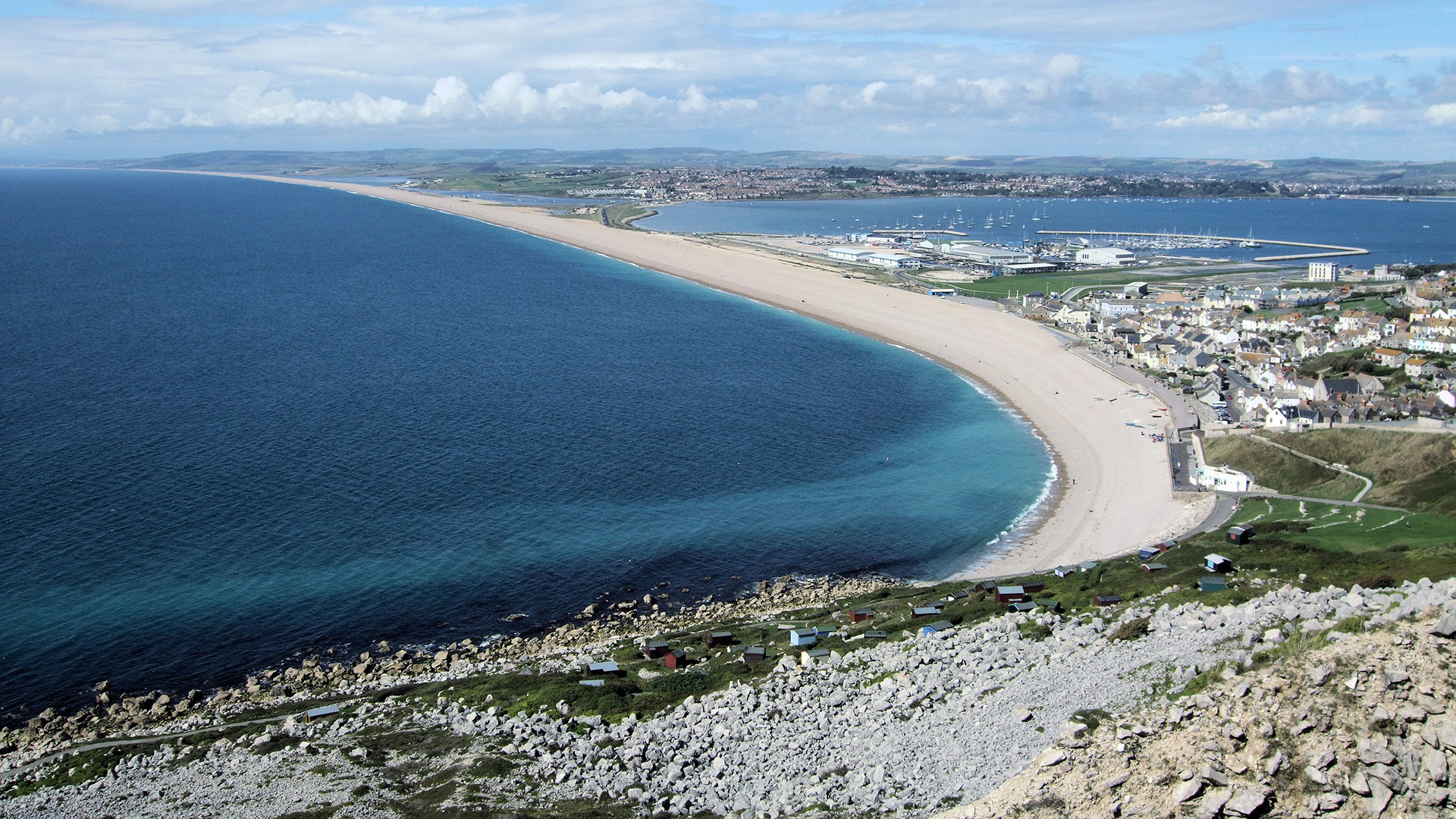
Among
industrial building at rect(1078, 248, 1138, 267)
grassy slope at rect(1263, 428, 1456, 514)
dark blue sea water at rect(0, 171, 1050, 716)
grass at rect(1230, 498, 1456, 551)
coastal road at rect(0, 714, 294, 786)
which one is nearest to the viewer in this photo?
coastal road at rect(0, 714, 294, 786)

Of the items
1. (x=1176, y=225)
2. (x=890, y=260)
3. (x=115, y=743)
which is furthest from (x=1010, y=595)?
(x=1176, y=225)

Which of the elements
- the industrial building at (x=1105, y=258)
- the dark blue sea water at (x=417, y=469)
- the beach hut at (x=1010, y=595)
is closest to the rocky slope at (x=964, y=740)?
the beach hut at (x=1010, y=595)

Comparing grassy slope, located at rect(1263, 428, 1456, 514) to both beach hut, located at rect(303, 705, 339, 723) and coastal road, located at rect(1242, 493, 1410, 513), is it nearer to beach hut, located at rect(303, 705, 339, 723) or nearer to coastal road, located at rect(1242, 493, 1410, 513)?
coastal road, located at rect(1242, 493, 1410, 513)

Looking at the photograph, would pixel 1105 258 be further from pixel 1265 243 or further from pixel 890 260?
pixel 1265 243

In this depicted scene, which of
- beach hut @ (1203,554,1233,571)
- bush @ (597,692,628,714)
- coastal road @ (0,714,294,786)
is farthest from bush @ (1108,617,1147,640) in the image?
coastal road @ (0,714,294,786)

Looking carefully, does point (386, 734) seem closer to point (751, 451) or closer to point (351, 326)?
point (751, 451)

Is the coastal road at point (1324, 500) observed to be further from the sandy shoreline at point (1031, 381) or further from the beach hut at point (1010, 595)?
the beach hut at point (1010, 595)
